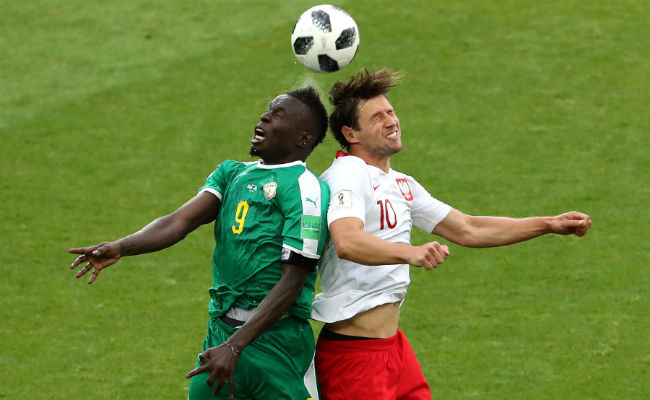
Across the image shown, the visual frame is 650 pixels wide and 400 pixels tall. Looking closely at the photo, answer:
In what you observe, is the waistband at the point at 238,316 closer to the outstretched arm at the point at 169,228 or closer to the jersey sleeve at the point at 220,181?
the outstretched arm at the point at 169,228

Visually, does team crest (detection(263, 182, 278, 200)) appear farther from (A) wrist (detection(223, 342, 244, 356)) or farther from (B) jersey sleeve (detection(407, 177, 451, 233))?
(B) jersey sleeve (detection(407, 177, 451, 233))

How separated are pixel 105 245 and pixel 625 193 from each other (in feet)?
28.2

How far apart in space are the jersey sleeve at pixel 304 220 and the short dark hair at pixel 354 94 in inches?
21.4

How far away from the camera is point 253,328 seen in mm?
4949

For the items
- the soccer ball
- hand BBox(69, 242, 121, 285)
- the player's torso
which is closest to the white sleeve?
the player's torso

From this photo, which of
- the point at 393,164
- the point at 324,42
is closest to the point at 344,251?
the point at 324,42

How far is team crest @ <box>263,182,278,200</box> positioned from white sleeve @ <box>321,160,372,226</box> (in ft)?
Result: 0.94

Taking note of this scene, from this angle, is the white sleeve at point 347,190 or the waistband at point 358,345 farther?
the waistband at point 358,345

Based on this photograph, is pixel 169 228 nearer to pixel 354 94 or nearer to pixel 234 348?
pixel 234 348

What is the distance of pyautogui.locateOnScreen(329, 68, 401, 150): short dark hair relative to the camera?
566 cm

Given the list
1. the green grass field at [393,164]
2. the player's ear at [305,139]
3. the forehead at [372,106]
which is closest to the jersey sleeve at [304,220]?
the player's ear at [305,139]

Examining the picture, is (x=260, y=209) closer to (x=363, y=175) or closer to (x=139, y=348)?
(x=363, y=175)

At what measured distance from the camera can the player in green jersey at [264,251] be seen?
199 inches

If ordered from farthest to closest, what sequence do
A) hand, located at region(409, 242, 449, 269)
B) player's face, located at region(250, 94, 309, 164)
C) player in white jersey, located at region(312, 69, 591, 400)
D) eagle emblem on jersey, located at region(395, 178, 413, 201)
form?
1. eagle emblem on jersey, located at region(395, 178, 413, 201)
2. player in white jersey, located at region(312, 69, 591, 400)
3. player's face, located at region(250, 94, 309, 164)
4. hand, located at region(409, 242, 449, 269)
